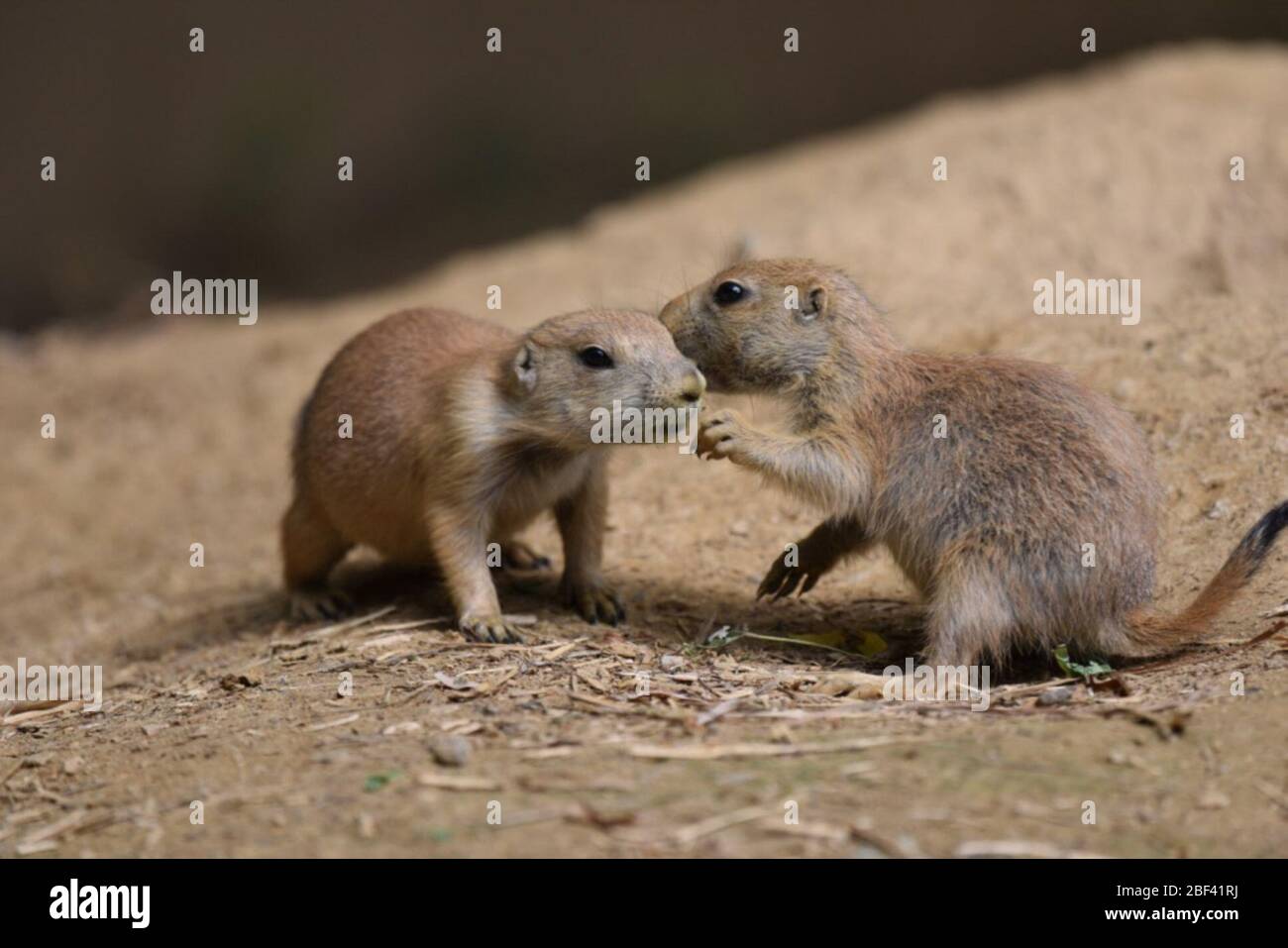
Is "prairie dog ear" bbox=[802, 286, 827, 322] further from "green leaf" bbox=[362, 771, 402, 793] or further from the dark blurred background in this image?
the dark blurred background

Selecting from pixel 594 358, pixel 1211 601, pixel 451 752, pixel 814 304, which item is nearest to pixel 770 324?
pixel 814 304

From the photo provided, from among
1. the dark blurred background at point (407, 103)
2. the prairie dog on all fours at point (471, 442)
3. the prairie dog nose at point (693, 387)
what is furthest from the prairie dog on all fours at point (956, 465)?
the dark blurred background at point (407, 103)

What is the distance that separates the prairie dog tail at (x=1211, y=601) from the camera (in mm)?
5402

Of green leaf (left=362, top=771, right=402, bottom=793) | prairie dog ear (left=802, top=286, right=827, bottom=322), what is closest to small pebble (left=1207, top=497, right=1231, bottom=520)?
prairie dog ear (left=802, top=286, right=827, bottom=322)

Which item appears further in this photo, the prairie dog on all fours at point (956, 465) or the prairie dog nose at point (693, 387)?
the prairie dog nose at point (693, 387)

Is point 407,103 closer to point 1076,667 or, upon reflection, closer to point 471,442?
point 471,442

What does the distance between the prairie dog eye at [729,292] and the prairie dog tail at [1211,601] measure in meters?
2.18

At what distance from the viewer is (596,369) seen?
6.05m

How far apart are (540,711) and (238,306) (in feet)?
44.7

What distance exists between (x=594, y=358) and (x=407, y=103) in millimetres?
15818

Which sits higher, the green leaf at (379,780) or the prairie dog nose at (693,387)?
the prairie dog nose at (693,387)

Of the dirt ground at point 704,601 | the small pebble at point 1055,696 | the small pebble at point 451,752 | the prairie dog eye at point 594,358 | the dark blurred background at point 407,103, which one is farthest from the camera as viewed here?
the dark blurred background at point 407,103

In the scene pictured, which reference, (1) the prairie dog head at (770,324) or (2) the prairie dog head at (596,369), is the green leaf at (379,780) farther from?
(1) the prairie dog head at (770,324)

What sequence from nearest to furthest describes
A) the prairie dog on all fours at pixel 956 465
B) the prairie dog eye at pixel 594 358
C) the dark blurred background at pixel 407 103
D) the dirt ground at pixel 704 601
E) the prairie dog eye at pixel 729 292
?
the dirt ground at pixel 704 601
the prairie dog on all fours at pixel 956 465
the prairie dog eye at pixel 594 358
the prairie dog eye at pixel 729 292
the dark blurred background at pixel 407 103
